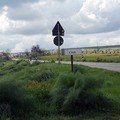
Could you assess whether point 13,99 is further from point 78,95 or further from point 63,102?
point 78,95

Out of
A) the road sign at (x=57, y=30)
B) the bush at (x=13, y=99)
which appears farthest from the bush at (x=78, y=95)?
the road sign at (x=57, y=30)

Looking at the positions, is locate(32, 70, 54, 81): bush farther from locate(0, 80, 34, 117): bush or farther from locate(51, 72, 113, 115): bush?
locate(0, 80, 34, 117): bush

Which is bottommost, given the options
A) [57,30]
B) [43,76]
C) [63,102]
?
[63,102]

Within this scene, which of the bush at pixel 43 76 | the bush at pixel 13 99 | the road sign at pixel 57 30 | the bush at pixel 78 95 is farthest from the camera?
the road sign at pixel 57 30

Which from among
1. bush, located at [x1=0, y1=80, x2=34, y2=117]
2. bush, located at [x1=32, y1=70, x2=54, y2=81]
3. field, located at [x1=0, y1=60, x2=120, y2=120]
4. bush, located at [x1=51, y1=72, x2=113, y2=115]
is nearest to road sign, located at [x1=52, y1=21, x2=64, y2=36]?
bush, located at [x1=32, y1=70, x2=54, y2=81]

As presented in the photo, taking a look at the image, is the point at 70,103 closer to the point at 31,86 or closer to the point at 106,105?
the point at 106,105

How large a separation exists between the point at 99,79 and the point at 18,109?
2.78 metres

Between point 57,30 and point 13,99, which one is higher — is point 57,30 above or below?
above

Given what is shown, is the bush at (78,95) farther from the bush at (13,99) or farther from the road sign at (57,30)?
the road sign at (57,30)

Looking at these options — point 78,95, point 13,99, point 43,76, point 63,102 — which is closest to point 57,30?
point 43,76

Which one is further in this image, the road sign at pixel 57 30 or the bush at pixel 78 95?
the road sign at pixel 57 30

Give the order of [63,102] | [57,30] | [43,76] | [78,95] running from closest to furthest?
[78,95] → [63,102] → [43,76] → [57,30]

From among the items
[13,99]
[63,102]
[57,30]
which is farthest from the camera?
[57,30]

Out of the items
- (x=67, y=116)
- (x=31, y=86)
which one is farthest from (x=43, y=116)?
(x=31, y=86)
